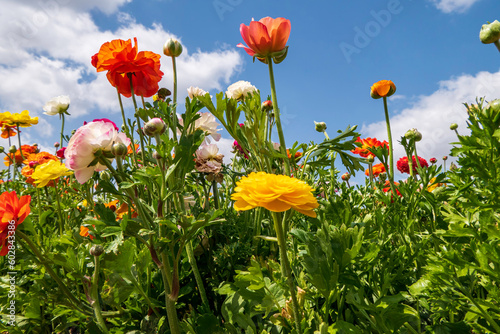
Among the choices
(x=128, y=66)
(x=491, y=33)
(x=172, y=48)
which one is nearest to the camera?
(x=491, y=33)

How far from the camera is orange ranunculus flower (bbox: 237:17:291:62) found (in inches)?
41.4

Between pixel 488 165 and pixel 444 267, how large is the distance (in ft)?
0.90

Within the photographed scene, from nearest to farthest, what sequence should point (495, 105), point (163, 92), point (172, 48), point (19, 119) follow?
point (495, 105) → point (172, 48) → point (163, 92) → point (19, 119)

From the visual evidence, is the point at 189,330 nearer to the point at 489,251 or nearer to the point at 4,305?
the point at 489,251

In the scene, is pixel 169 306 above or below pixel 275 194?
below

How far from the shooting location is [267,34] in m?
1.06

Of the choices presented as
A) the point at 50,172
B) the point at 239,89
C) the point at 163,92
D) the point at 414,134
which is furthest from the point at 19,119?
the point at 414,134

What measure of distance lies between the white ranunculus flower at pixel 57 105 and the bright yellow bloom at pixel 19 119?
1499 millimetres

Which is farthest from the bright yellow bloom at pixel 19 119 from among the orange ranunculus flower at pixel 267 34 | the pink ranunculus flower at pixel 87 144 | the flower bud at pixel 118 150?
the orange ranunculus flower at pixel 267 34

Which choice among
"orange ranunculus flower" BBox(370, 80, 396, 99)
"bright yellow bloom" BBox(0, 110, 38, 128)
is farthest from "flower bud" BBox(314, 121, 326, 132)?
"bright yellow bloom" BBox(0, 110, 38, 128)

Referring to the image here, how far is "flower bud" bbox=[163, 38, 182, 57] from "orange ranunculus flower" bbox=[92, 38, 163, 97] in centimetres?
6

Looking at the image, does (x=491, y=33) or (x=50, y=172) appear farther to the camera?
(x=50, y=172)

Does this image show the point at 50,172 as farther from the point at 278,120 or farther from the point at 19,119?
the point at 19,119

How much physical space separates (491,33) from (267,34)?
638mm
